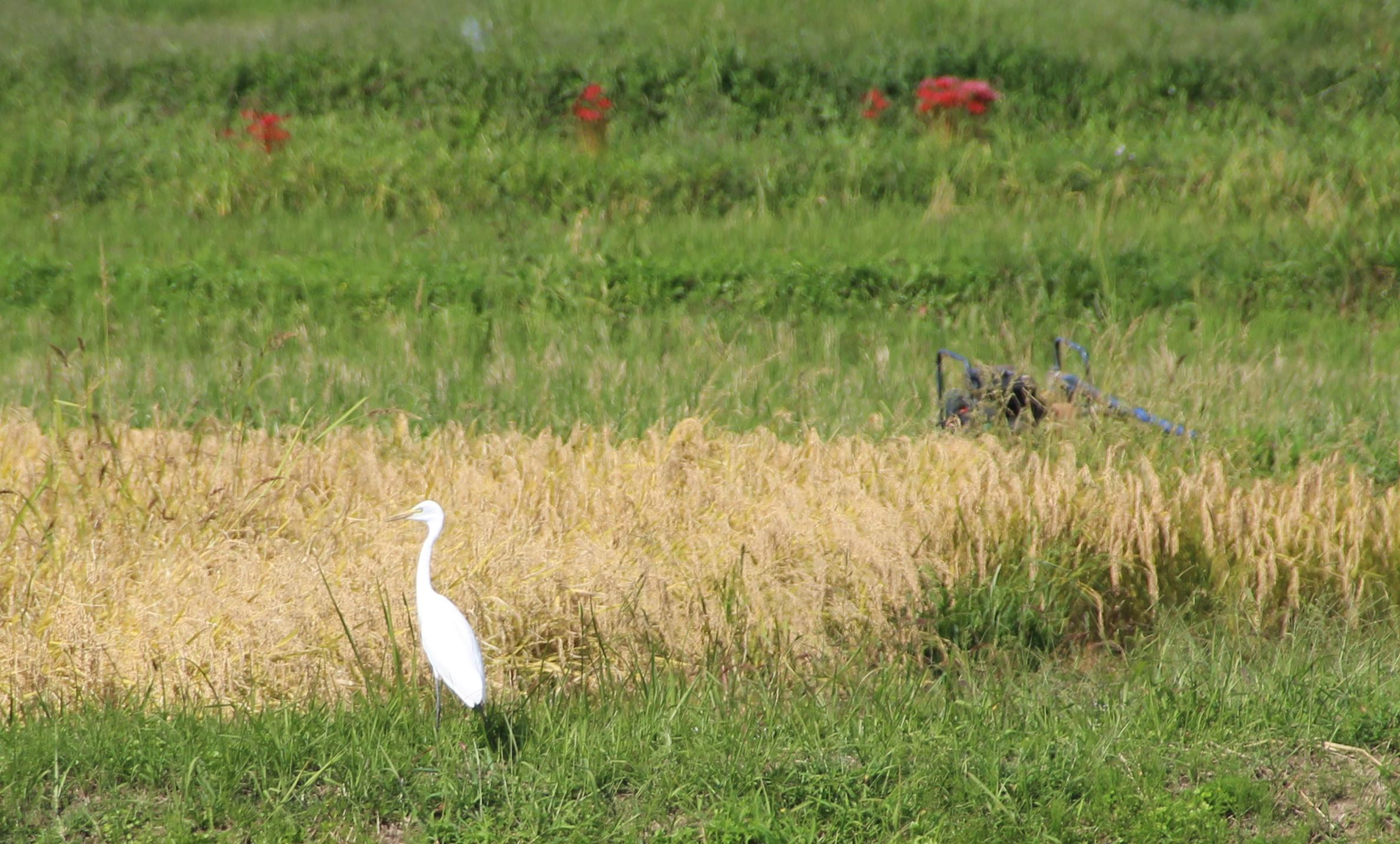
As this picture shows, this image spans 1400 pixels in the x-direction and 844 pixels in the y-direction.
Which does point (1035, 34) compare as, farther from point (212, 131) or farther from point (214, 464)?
point (214, 464)

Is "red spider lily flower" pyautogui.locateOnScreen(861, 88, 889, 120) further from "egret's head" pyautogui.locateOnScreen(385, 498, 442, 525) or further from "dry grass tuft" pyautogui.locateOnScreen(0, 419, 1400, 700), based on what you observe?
"egret's head" pyautogui.locateOnScreen(385, 498, 442, 525)

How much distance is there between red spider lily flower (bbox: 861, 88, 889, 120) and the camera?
45.1 feet

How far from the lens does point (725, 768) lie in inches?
149

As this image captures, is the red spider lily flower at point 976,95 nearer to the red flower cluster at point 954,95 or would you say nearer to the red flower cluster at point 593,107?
the red flower cluster at point 954,95

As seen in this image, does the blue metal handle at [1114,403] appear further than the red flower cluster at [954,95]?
No

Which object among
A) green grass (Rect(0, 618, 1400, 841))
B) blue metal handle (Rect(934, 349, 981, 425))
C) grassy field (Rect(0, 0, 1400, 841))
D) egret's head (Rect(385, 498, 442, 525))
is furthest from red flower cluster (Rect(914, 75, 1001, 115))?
egret's head (Rect(385, 498, 442, 525))

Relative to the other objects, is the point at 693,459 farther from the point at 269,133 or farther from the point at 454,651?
the point at 269,133

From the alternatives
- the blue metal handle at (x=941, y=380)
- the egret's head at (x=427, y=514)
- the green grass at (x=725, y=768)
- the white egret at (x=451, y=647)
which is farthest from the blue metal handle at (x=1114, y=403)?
the white egret at (x=451, y=647)

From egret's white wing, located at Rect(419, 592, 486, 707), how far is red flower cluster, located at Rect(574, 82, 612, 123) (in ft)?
31.8

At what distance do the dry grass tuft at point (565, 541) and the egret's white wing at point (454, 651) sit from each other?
0.75 meters

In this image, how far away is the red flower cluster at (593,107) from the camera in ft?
42.3

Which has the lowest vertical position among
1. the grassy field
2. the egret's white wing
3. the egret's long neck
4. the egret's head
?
the grassy field

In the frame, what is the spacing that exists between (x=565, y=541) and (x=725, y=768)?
1796mm

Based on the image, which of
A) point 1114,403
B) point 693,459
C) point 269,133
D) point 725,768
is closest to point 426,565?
point 725,768
